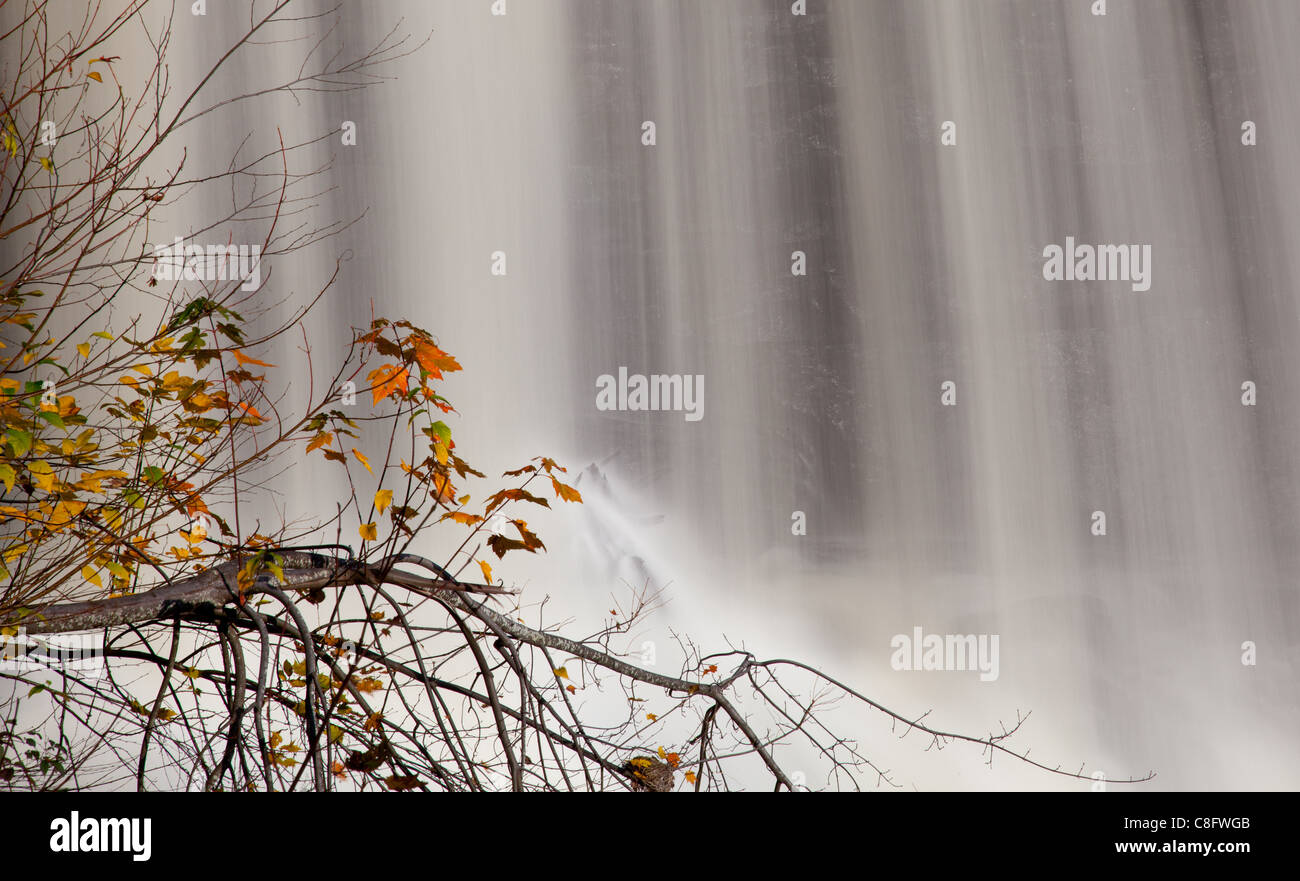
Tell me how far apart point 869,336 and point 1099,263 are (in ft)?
3.46

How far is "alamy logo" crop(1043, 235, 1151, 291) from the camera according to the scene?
13.3 ft

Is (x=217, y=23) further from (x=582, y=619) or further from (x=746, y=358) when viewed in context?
(x=582, y=619)

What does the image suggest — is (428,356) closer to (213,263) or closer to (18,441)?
(18,441)

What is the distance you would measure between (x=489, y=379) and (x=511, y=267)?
46cm

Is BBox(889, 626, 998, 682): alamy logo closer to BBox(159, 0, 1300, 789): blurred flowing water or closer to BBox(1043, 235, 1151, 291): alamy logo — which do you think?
BBox(159, 0, 1300, 789): blurred flowing water

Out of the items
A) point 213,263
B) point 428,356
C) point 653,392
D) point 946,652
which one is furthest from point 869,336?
point 428,356

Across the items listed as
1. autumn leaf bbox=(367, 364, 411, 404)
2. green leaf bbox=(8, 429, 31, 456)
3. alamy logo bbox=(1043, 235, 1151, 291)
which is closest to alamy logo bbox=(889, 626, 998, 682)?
alamy logo bbox=(1043, 235, 1151, 291)

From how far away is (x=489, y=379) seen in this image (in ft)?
12.7

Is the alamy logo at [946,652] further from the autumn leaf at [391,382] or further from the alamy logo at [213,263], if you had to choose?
the autumn leaf at [391,382]

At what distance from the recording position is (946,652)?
3.90 meters

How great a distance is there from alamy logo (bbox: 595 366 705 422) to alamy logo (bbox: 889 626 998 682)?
1.21 m
